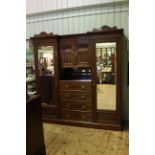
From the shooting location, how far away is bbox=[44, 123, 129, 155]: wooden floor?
9.62 ft

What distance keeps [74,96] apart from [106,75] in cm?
84

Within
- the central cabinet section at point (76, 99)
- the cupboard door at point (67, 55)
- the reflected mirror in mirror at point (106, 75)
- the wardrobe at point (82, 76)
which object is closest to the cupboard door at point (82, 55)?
the wardrobe at point (82, 76)

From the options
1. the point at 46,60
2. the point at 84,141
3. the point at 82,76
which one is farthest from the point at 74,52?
the point at 84,141

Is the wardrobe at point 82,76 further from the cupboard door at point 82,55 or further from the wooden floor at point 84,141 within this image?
the wooden floor at point 84,141

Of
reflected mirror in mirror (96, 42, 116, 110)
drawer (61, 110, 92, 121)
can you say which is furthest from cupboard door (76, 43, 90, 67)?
drawer (61, 110, 92, 121)

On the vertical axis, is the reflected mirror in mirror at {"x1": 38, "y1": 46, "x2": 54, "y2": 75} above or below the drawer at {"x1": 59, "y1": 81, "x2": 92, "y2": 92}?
above

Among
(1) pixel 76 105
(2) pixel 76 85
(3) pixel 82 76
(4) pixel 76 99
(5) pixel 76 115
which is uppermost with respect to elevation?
(3) pixel 82 76

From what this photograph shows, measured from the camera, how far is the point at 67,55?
4027mm

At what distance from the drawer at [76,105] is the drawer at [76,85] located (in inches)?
12.3

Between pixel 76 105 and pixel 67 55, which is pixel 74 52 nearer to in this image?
pixel 67 55

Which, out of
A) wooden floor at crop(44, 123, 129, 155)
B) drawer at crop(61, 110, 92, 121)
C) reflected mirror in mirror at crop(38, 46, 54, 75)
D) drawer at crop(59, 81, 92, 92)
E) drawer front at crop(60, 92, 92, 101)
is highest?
reflected mirror in mirror at crop(38, 46, 54, 75)

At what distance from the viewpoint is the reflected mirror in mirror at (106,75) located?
3645 millimetres

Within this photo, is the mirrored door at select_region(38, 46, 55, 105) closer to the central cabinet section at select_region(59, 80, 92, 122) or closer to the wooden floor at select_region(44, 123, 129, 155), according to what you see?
the central cabinet section at select_region(59, 80, 92, 122)
